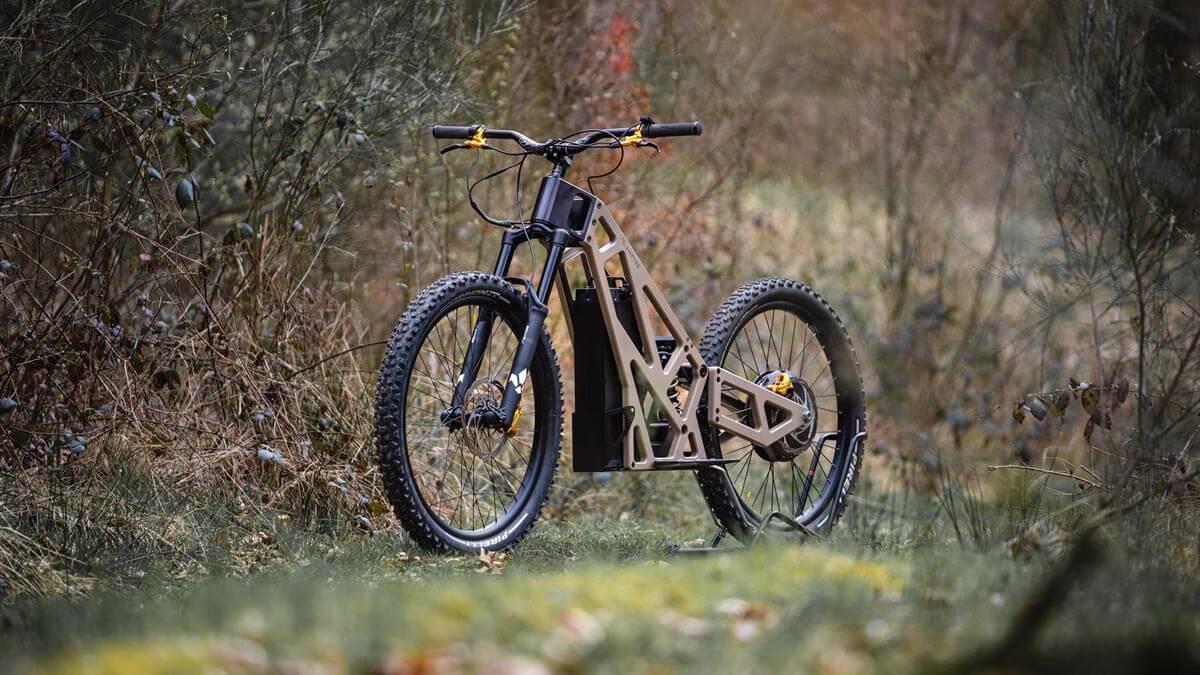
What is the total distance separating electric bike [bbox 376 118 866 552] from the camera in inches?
163

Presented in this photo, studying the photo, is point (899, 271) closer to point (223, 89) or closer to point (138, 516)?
point (223, 89)

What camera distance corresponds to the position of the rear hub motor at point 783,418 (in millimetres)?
5160

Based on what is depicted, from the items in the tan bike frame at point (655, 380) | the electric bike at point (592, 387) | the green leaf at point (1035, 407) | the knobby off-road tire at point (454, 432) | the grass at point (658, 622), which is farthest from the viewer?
the green leaf at point (1035, 407)

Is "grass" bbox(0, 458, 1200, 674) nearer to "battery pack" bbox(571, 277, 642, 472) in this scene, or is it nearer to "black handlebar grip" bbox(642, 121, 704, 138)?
"battery pack" bbox(571, 277, 642, 472)

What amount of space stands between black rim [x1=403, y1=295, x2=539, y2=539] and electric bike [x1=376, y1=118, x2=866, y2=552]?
14mm

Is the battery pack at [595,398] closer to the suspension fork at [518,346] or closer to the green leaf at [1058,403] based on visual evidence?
the suspension fork at [518,346]

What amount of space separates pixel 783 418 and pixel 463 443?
4.76 feet

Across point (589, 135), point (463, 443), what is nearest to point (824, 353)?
point (589, 135)

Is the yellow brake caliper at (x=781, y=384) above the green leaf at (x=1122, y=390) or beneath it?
beneath

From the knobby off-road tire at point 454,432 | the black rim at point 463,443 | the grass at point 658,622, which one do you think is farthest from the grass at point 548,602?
the black rim at point 463,443

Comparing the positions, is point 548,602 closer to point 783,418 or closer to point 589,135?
point 589,135

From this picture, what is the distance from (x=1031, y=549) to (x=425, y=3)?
4.09 m

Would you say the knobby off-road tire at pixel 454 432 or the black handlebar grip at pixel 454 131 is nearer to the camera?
the knobby off-road tire at pixel 454 432

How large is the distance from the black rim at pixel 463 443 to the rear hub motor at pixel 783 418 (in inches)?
37.3
